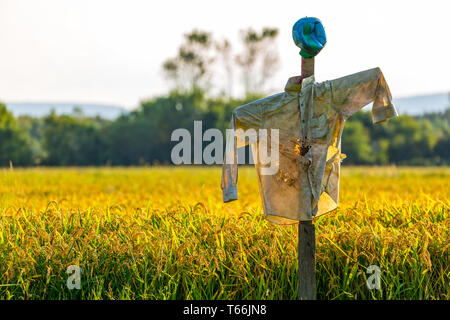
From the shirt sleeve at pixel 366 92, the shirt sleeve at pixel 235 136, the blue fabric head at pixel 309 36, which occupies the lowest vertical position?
the shirt sleeve at pixel 235 136

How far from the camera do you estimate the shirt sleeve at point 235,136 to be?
3.34m

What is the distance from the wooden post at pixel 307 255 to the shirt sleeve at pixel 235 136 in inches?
17.8

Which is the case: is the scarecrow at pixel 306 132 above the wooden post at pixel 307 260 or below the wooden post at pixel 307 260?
above

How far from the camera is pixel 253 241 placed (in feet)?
13.8

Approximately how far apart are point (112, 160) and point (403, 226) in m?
40.9

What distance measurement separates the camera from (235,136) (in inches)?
133

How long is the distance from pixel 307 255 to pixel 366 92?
124 cm

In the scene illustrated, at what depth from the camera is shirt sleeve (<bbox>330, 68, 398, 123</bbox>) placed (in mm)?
A: 3203
